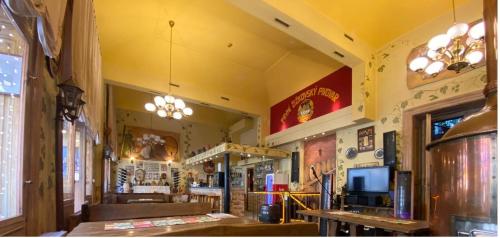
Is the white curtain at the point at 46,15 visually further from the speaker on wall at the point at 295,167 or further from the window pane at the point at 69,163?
the speaker on wall at the point at 295,167

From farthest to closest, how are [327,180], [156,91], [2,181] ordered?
[156,91] → [327,180] → [2,181]

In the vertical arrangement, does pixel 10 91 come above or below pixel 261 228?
above

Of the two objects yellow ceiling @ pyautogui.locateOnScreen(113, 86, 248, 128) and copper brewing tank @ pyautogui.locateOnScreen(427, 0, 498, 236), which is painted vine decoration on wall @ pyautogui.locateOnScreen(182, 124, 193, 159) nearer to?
yellow ceiling @ pyautogui.locateOnScreen(113, 86, 248, 128)

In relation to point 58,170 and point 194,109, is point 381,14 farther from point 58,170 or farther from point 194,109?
point 194,109

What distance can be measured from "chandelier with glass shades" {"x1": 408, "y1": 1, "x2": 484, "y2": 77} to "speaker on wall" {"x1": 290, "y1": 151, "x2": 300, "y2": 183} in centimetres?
490

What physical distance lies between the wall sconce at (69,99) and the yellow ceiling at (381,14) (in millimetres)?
3893

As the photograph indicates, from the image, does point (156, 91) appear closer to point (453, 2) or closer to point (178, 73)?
point (178, 73)

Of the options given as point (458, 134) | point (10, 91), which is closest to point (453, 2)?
point (458, 134)

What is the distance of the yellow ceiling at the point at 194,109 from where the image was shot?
11305 mm

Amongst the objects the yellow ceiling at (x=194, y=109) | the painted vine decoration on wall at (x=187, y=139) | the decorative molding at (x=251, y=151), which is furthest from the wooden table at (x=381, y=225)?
the painted vine decoration on wall at (x=187, y=139)

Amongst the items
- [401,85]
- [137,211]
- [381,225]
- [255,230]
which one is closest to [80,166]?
[137,211]

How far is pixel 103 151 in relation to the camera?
306 inches

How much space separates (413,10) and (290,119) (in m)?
4.74

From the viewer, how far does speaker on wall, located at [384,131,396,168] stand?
17.8ft
